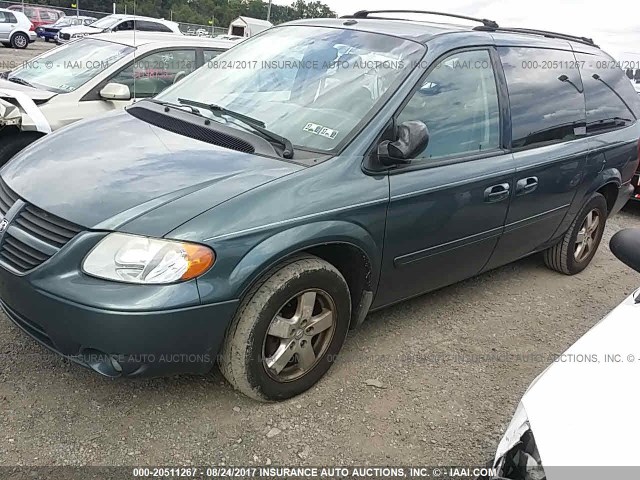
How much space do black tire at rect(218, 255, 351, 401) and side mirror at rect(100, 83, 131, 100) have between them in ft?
10.3

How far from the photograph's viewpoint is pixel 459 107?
3371 mm

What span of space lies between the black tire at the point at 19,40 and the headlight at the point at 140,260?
2483 cm

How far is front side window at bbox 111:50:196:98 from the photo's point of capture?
5.52 meters

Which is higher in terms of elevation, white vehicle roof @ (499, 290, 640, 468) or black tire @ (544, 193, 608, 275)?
white vehicle roof @ (499, 290, 640, 468)

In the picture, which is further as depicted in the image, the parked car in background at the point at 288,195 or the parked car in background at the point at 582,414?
the parked car in background at the point at 288,195

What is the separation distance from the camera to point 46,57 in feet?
19.7

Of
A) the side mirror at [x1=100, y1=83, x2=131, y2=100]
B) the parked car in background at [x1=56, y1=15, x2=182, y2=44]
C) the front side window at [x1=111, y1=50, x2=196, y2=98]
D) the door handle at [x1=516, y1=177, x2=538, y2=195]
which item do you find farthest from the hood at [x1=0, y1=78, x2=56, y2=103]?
the parked car in background at [x1=56, y1=15, x2=182, y2=44]

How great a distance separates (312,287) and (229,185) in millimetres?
605

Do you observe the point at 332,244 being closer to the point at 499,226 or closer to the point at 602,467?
the point at 499,226

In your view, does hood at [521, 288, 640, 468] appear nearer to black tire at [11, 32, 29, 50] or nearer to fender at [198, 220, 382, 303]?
fender at [198, 220, 382, 303]

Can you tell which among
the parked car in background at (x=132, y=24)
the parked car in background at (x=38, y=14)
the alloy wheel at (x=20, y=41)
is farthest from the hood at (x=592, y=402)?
the parked car in background at (x=38, y=14)

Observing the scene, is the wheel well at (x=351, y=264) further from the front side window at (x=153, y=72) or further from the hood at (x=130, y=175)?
the front side window at (x=153, y=72)

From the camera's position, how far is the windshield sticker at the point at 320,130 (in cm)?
295

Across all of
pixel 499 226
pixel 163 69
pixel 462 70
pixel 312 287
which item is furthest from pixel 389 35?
pixel 163 69
